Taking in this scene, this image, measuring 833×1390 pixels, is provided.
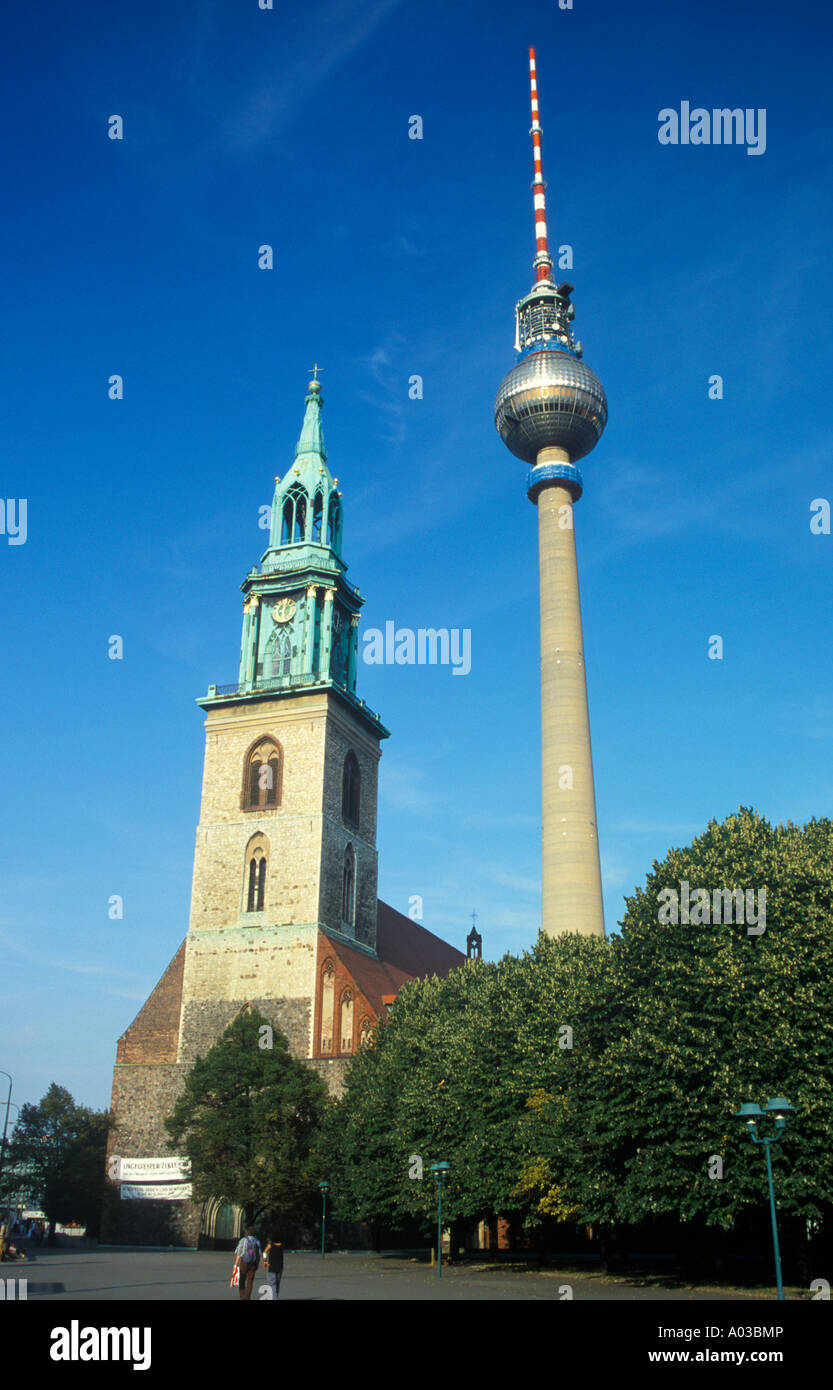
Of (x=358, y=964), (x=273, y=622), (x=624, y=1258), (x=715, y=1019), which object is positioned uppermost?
(x=273, y=622)

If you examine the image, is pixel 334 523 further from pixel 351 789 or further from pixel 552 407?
pixel 351 789

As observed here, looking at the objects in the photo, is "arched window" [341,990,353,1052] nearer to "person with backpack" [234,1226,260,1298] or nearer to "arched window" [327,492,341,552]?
"arched window" [327,492,341,552]

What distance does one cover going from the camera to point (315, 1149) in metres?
46.8

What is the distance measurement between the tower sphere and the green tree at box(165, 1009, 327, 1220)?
41653 millimetres

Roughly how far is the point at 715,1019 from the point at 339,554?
147ft

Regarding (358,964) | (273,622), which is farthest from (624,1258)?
(273,622)

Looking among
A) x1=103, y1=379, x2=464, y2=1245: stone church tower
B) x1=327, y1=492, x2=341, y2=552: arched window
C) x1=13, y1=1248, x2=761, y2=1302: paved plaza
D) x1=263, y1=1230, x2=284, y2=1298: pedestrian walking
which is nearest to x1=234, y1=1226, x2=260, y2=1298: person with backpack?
x1=263, y1=1230, x2=284, y2=1298: pedestrian walking

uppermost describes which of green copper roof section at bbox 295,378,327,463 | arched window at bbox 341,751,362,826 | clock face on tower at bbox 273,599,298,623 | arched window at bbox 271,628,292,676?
green copper roof section at bbox 295,378,327,463

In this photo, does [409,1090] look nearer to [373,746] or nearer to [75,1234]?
[373,746]

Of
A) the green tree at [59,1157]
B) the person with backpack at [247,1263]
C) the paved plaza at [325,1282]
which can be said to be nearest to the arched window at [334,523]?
the paved plaza at [325,1282]

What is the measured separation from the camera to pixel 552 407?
7062cm

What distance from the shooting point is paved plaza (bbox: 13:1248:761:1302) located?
83.3 ft

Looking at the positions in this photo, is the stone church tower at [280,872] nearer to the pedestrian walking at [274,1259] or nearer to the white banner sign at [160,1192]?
the white banner sign at [160,1192]
